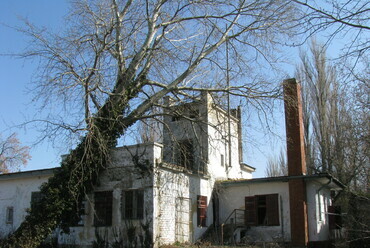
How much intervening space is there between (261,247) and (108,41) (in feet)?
38.2

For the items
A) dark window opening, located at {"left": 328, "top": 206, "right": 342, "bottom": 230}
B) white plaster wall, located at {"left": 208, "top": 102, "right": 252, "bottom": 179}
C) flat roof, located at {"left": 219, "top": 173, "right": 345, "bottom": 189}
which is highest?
white plaster wall, located at {"left": 208, "top": 102, "right": 252, "bottom": 179}

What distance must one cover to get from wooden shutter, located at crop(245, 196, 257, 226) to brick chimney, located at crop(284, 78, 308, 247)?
2.18 m

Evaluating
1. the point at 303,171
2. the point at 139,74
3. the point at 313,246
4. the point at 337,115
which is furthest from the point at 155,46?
the point at 337,115

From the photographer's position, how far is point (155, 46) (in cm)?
1891

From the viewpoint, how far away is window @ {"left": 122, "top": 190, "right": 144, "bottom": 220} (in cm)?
1900

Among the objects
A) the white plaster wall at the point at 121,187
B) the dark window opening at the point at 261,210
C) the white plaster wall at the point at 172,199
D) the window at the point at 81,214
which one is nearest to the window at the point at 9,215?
the white plaster wall at the point at 121,187

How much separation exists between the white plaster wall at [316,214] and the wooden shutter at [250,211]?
2.86 m

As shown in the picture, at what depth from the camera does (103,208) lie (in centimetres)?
1994

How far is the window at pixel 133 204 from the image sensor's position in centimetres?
1900

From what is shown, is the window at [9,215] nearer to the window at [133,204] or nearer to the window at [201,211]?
the window at [133,204]

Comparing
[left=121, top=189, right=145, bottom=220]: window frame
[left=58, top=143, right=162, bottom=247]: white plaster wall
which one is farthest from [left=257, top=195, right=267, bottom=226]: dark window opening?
[left=121, top=189, right=145, bottom=220]: window frame

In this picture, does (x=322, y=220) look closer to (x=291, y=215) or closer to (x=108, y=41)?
(x=291, y=215)

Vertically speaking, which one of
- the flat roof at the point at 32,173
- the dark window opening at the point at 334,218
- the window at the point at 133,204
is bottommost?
the dark window opening at the point at 334,218

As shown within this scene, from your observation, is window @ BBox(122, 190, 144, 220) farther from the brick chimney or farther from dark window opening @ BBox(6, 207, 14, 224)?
dark window opening @ BBox(6, 207, 14, 224)
